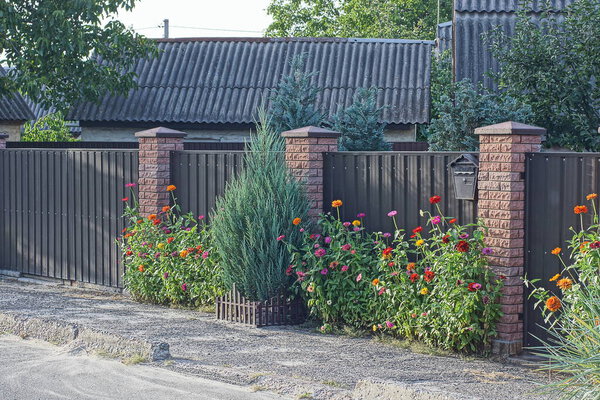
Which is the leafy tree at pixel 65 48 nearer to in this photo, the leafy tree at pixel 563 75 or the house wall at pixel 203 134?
the house wall at pixel 203 134

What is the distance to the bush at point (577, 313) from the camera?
630 centimetres

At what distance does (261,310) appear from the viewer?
10484mm

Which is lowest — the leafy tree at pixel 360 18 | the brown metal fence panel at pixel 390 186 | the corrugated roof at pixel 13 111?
the brown metal fence panel at pixel 390 186

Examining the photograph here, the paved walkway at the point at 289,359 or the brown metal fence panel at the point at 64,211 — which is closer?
the paved walkway at the point at 289,359

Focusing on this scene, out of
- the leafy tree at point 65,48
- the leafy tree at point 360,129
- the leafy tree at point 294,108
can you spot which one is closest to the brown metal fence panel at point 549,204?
the leafy tree at point 360,129

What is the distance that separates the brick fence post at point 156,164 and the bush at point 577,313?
5113 mm

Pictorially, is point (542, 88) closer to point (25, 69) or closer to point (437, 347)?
point (437, 347)

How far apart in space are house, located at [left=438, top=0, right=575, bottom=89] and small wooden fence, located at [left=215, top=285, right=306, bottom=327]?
9027mm

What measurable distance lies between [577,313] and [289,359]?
96.2 inches

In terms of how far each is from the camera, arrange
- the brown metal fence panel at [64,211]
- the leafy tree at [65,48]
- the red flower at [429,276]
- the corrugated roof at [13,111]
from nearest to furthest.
→ the red flower at [429,276] → the brown metal fence panel at [64,211] → the leafy tree at [65,48] → the corrugated roof at [13,111]

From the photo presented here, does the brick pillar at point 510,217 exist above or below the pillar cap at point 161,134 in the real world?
below

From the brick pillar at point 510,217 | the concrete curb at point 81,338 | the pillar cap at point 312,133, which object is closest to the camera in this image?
the concrete curb at point 81,338

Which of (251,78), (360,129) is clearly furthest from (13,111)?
(360,129)

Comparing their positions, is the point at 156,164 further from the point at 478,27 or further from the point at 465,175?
the point at 478,27
